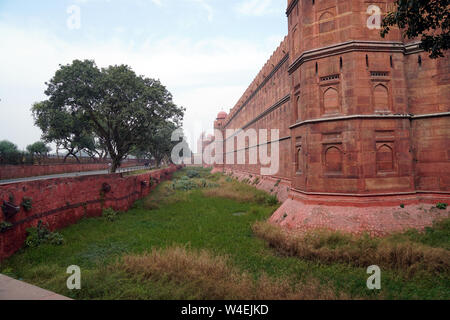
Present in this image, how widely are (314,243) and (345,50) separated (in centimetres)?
772

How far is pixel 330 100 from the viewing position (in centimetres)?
1065

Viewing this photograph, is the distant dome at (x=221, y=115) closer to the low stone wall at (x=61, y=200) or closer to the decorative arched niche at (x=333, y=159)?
the low stone wall at (x=61, y=200)

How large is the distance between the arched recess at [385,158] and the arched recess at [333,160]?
1430 millimetres

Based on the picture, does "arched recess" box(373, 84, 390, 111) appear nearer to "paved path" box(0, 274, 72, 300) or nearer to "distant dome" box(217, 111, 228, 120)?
"paved path" box(0, 274, 72, 300)

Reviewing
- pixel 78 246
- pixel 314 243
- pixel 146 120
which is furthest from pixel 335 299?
pixel 146 120

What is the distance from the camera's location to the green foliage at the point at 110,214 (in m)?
14.3

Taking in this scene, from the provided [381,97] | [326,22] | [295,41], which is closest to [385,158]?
[381,97]

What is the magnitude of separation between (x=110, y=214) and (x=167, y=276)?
9.63m

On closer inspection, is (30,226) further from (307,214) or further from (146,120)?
(146,120)

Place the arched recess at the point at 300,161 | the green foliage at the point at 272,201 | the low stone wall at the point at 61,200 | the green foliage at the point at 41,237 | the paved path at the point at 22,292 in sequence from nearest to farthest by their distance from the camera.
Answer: the paved path at the point at 22,292 → the low stone wall at the point at 61,200 → the green foliage at the point at 41,237 → the arched recess at the point at 300,161 → the green foliage at the point at 272,201

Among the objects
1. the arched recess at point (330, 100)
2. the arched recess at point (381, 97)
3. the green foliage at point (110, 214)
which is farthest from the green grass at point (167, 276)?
the arched recess at point (330, 100)

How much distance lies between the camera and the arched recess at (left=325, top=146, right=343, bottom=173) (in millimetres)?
10266

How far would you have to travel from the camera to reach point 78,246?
382 inches
